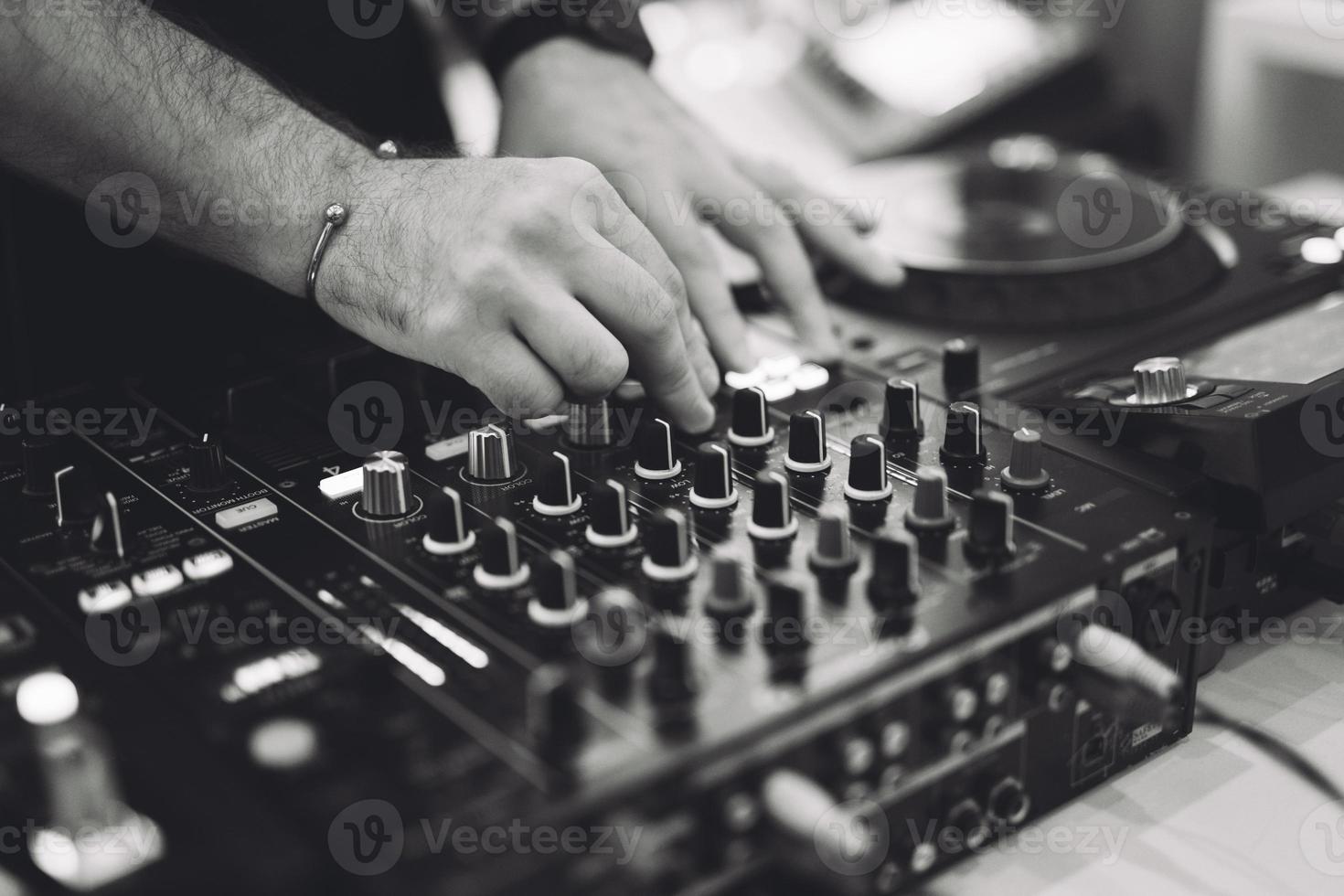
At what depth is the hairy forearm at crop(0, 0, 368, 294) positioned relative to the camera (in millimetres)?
999

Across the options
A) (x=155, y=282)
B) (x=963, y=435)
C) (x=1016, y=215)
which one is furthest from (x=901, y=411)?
(x=155, y=282)

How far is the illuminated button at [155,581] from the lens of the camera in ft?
2.72

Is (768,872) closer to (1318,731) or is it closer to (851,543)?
(851,543)

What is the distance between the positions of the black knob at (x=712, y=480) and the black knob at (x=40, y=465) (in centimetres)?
45

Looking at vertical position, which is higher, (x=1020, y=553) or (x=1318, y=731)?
(x=1020, y=553)

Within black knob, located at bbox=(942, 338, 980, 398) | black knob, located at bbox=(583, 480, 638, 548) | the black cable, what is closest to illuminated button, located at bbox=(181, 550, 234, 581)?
black knob, located at bbox=(583, 480, 638, 548)

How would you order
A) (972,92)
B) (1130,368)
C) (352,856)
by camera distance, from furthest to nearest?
(972,92) < (1130,368) < (352,856)

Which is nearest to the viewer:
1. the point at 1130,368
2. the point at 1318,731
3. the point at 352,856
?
the point at 352,856

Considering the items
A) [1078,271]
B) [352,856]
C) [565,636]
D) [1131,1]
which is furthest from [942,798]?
[1131,1]

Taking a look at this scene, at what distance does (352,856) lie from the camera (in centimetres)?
63

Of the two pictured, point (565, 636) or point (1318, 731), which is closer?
point (565, 636)

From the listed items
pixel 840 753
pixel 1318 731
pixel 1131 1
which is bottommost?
pixel 1318 731

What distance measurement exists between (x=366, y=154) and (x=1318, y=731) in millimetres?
825

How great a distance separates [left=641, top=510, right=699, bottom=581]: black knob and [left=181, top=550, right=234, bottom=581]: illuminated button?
10.5 inches
